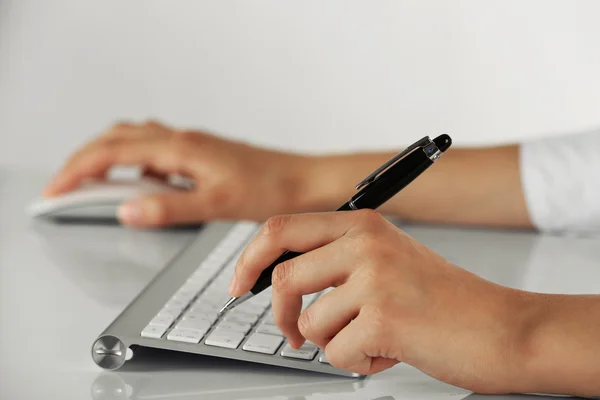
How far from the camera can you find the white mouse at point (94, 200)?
1.04 meters

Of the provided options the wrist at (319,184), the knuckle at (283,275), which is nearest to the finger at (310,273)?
the knuckle at (283,275)

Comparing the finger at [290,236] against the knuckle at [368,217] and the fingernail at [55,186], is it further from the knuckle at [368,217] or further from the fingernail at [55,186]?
the fingernail at [55,186]

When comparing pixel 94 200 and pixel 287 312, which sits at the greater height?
pixel 94 200

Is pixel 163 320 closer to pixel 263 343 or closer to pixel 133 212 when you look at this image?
pixel 263 343

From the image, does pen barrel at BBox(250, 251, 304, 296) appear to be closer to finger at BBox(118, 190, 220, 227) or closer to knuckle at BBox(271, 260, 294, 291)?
knuckle at BBox(271, 260, 294, 291)

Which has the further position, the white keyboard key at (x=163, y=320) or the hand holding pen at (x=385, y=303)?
the white keyboard key at (x=163, y=320)

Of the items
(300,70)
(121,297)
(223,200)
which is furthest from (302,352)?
(300,70)

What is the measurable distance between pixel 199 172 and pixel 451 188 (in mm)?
296

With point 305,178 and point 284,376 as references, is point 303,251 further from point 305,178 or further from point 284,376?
point 305,178

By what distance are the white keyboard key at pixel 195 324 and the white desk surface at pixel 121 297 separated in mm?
24

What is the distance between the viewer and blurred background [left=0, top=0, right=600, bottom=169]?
70.2 inches

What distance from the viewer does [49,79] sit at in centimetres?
178

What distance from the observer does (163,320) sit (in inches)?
27.0

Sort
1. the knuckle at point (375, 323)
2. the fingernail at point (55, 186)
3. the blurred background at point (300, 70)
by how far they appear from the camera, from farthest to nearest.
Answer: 1. the blurred background at point (300, 70)
2. the fingernail at point (55, 186)
3. the knuckle at point (375, 323)
